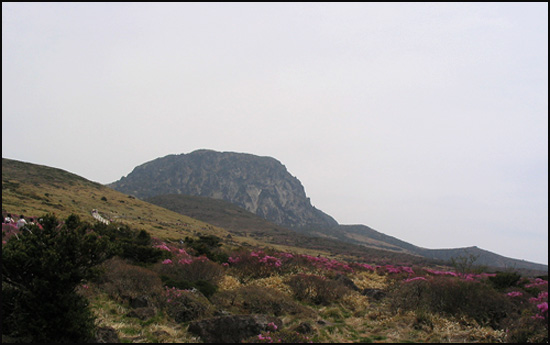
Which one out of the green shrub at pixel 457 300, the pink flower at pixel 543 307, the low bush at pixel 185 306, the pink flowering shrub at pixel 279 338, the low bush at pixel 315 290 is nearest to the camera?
the pink flowering shrub at pixel 279 338

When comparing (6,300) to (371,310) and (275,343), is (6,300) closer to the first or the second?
(275,343)

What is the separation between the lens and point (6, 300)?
563 centimetres

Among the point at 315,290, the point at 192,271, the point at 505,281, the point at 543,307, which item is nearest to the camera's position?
the point at 543,307

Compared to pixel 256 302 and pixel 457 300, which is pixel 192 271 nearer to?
pixel 256 302

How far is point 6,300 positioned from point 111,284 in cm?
421

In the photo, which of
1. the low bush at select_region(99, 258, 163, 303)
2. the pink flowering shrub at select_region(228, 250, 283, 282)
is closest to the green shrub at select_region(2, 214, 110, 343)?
the low bush at select_region(99, 258, 163, 303)

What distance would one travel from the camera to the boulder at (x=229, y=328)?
6.90m

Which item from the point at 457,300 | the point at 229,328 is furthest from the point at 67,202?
the point at 457,300

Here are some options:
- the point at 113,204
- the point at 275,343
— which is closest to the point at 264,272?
the point at 275,343

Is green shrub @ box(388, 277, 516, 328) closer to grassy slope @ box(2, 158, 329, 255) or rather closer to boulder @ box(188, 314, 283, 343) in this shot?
boulder @ box(188, 314, 283, 343)

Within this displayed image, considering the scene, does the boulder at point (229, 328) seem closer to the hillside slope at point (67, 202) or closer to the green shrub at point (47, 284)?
the green shrub at point (47, 284)

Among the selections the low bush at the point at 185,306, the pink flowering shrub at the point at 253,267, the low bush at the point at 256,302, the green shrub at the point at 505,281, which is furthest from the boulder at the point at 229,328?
the green shrub at the point at 505,281

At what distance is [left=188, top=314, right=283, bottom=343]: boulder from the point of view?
6.90 metres

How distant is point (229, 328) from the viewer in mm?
7035
